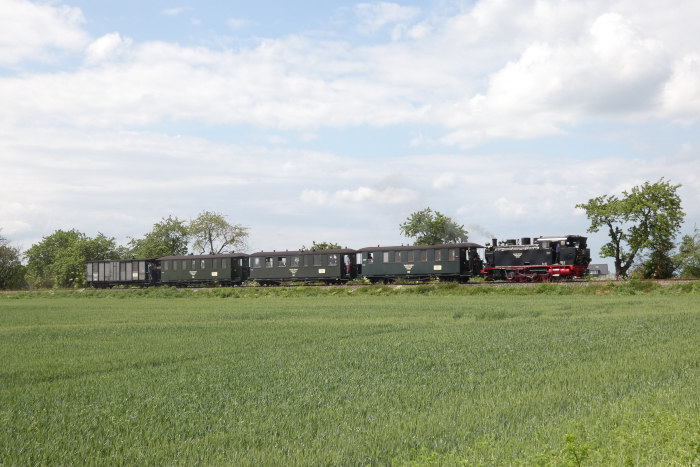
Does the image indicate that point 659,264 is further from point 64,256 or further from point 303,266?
point 64,256

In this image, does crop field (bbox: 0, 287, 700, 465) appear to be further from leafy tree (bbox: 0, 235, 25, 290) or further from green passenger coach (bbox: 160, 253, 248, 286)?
leafy tree (bbox: 0, 235, 25, 290)

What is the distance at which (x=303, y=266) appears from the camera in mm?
50312

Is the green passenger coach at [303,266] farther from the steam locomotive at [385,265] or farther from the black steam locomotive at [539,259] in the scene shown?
the black steam locomotive at [539,259]

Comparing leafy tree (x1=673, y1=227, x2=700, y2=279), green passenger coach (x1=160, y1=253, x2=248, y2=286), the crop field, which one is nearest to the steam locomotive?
Result: green passenger coach (x1=160, y1=253, x2=248, y2=286)

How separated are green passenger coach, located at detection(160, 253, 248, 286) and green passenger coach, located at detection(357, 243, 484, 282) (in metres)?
12.9

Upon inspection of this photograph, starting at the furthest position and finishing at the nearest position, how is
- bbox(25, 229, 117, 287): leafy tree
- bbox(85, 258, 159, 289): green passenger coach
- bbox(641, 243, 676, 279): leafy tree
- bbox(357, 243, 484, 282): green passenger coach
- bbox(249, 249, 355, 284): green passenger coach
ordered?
bbox(25, 229, 117, 287): leafy tree
bbox(85, 258, 159, 289): green passenger coach
bbox(641, 243, 676, 279): leafy tree
bbox(249, 249, 355, 284): green passenger coach
bbox(357, 243, 484, 282): green passenger coach

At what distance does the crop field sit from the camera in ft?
18.7

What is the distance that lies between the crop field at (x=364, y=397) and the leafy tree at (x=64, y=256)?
239 ft

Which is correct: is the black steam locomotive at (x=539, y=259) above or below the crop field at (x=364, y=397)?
above

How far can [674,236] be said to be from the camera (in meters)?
55.5

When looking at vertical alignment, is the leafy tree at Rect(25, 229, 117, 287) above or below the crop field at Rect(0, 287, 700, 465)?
above

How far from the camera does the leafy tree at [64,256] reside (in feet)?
274

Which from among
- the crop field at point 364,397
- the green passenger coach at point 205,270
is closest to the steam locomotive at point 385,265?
the green passenger coach at point 205,270

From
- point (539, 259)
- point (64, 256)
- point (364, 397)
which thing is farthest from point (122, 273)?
point (364, 397)
